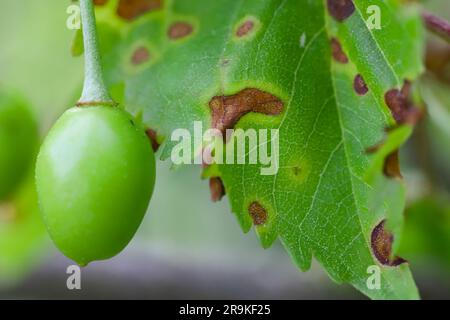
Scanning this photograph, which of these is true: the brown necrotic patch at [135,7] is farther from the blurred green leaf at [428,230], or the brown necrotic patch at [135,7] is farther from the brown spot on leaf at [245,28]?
the blurred green leaf at [428,230]

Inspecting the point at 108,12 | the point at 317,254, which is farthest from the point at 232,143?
the point at 108,12

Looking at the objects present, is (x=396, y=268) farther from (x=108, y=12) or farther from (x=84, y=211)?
(x=108, y=12)

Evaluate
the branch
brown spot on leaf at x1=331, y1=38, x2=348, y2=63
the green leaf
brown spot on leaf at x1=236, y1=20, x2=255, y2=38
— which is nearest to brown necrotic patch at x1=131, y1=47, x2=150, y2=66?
the green leaf

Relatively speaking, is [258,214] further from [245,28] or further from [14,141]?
[14,141]

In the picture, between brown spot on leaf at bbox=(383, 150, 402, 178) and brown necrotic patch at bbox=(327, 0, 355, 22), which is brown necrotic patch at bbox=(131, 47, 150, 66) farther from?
brown spot on leaf at bbox=(383, 150, 402, 178)

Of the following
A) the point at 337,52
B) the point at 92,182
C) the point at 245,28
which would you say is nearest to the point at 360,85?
the point at 337,52

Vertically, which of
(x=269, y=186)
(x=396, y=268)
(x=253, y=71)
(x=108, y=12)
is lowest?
(x=396, y=268)

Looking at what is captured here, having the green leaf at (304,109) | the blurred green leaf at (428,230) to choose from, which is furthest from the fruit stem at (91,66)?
the blurred green leaf at (428,230)
